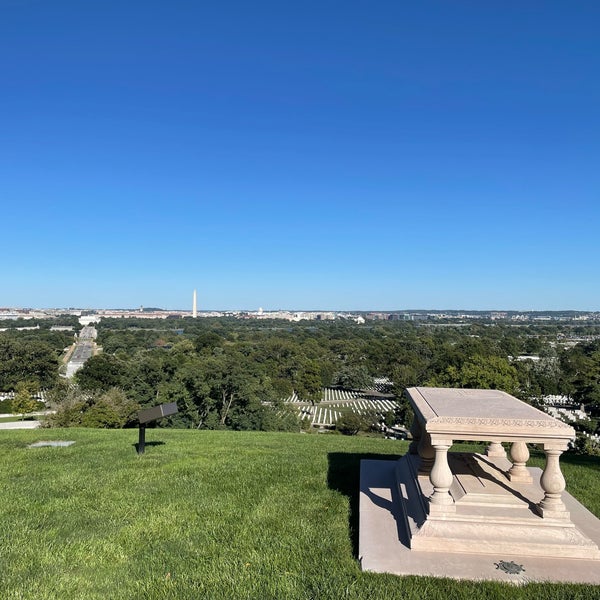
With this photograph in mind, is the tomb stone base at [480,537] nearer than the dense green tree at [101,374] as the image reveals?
A: Yes

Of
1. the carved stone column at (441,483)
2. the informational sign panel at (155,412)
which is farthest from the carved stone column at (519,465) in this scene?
the informational sign panel at (155,412)

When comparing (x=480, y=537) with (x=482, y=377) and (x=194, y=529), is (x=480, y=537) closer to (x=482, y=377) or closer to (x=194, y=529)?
(x=194, y=529)

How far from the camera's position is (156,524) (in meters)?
4.28

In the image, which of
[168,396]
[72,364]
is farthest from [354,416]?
[72,364]

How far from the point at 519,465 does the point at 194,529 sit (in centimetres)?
356

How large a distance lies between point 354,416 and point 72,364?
48.0m

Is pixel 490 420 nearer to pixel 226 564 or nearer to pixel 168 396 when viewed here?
pixel 226 564

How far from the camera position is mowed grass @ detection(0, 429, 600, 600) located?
3170 millimetres

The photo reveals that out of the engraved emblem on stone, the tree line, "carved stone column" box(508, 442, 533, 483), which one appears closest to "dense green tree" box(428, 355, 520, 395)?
the tree line

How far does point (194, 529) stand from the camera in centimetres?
417

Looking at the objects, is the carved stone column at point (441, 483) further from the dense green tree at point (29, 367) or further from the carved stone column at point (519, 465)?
the dense green tree at point (29, 367)

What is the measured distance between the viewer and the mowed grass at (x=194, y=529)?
3.17 m

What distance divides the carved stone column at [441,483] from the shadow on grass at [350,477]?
78 cm

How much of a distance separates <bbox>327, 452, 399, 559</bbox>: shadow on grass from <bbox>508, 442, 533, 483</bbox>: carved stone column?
1.76m
